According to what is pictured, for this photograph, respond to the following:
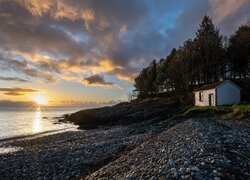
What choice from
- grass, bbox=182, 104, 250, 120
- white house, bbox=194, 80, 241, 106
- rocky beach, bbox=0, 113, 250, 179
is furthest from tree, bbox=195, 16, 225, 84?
rocky beach, bbox=0, 113, 250, 179

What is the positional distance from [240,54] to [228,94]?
28102 mm

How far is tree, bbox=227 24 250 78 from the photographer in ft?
202

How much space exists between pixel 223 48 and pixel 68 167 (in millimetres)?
62437

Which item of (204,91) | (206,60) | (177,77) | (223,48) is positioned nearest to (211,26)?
(223,48)

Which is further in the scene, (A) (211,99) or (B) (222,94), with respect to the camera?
(A) (211,99)

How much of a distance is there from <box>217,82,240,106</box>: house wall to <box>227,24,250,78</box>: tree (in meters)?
22.2

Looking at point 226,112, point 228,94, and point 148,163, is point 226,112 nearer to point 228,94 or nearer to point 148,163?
point 228,94

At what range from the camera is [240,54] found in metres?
62.9

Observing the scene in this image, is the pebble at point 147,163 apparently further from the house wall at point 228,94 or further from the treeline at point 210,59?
the treeline at point 210,59

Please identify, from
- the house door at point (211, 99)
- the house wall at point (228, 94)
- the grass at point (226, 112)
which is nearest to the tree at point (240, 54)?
the house wall at point (228, 94)

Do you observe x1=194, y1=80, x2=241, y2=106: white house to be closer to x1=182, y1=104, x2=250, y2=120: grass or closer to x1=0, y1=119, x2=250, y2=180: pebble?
x1=182, y1=104, x2=250, y2=120: grass

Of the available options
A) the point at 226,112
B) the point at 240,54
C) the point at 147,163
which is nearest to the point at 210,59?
the point at 240,54

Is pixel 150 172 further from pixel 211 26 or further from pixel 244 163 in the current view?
pixel 211 26

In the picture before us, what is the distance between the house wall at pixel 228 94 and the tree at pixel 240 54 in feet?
72.9
